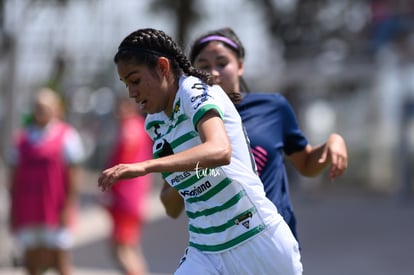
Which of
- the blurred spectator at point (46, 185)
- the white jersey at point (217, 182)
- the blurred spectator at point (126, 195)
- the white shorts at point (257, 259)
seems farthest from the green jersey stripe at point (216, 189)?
the blurred spectator at point (126, 195)

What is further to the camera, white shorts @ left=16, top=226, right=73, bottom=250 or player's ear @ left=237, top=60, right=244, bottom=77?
white shorts @ left=16, top=226, right=73, bottom=250

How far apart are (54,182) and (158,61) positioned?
14.4ft

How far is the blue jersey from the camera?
13.6ft

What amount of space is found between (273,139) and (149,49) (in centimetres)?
100

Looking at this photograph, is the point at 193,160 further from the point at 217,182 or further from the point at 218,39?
the point at 218,39

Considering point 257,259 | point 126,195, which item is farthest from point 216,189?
point 126,195

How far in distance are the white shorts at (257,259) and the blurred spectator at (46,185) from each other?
4124 millimetres

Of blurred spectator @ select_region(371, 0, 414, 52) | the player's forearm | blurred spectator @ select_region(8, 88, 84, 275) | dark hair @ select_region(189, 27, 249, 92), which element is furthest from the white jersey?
blurred spectator @ select_region(371, 0, 414, 52)

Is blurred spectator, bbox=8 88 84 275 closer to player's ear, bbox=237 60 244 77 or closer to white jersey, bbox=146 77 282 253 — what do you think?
player's ear, bbox=237 60 244 77

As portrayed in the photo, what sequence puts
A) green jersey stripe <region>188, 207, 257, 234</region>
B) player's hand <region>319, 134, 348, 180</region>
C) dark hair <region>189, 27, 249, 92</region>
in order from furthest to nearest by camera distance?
dark hair <region>189, 27, 249, 92</region>
player's hand <region>319, 134, 348, 180</region>
green jersey stripe <region>188, 207, 257, 234</region>

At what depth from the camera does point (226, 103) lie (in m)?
3.50

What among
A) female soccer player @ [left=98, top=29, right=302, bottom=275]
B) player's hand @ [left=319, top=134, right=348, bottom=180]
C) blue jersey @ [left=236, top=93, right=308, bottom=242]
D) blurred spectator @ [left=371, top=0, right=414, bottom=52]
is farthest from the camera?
blurred spectator @ [left=371, top=0, right=414, bottom=52]

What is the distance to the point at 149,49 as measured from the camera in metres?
3.44

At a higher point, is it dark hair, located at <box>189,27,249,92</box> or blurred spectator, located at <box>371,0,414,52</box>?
dark hair, located at <box>189,27,249,92</box>
